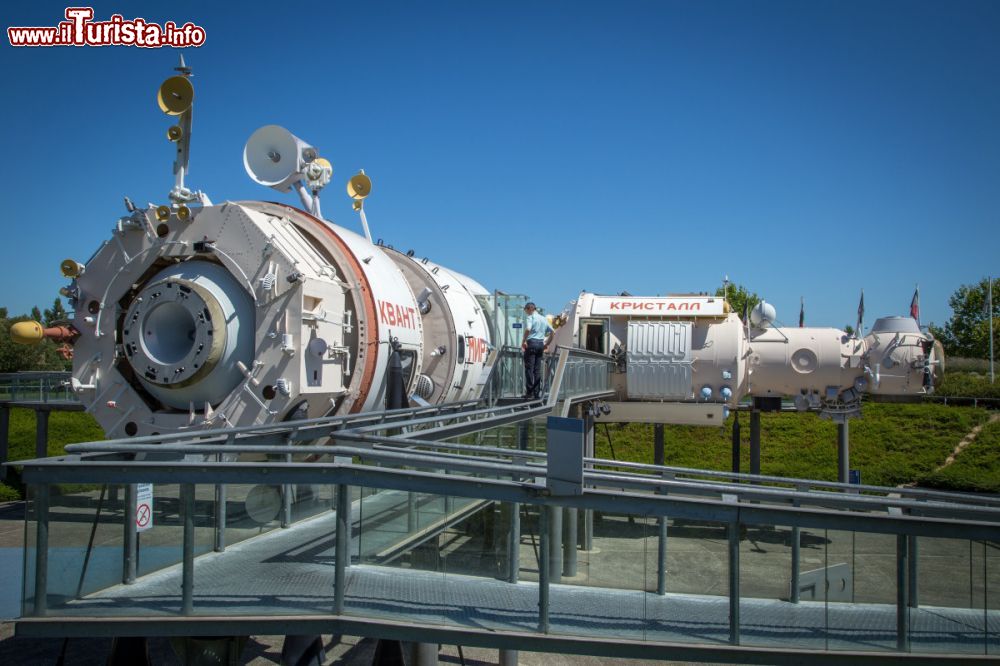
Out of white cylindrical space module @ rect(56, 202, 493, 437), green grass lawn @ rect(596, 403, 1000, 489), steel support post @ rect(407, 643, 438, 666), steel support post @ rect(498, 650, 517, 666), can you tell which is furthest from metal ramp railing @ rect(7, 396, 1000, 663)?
green grass lawn @ rect(596, 403, 1000, 489)

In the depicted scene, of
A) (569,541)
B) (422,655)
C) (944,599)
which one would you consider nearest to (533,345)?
(422,655)

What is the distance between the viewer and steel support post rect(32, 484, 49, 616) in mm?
4941

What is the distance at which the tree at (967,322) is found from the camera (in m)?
60.4

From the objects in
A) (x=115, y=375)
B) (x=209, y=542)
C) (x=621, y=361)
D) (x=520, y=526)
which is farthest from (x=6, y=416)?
(x=520, y=526)

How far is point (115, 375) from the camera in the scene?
10430 millimetres

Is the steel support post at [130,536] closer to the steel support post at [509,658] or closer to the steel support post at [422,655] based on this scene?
the steel support post at [422,655]

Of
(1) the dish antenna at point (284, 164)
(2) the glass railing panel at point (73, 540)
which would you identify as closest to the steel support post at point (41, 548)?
(2) the glass railing panel at point (73, 540)

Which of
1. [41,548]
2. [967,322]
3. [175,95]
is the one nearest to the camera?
[41,548]

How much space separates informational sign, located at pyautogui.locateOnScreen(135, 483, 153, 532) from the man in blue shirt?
8790 millimetres

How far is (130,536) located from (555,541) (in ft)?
9.91

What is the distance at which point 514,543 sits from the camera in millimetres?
5484

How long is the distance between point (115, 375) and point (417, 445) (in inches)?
248

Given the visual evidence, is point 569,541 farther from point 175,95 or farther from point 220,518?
point 175,95

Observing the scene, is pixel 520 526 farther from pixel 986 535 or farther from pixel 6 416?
pixel 6 416
